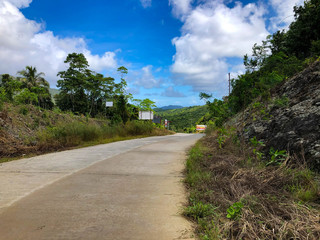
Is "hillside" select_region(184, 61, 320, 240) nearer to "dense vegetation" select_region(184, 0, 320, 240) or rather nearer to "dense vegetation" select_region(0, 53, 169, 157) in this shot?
"dense vegetation" select_region(184, 0, 320, 240)

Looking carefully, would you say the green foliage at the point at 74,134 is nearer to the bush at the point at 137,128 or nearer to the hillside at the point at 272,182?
the bush at the point at 137,128

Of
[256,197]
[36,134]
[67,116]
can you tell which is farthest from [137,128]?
[256,197]

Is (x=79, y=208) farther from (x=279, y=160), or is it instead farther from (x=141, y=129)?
(x=141, y=129)

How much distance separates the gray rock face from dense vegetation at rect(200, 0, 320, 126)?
1152 millimetres

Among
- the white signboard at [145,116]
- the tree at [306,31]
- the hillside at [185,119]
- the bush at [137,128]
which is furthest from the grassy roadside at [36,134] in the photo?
the hillside at [185,119]

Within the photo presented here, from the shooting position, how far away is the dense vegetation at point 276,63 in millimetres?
8197

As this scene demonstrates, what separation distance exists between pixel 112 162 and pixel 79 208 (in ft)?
11.8

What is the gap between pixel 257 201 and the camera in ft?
9.97

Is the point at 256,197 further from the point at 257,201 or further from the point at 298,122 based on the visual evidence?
the point at 298,122

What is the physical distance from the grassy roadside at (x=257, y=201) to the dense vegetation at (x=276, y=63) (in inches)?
155

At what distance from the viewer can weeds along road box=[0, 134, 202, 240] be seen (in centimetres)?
259

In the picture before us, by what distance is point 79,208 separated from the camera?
3221 mm

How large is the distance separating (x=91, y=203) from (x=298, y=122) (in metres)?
4.18

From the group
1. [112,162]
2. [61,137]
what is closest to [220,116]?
[112,162]
